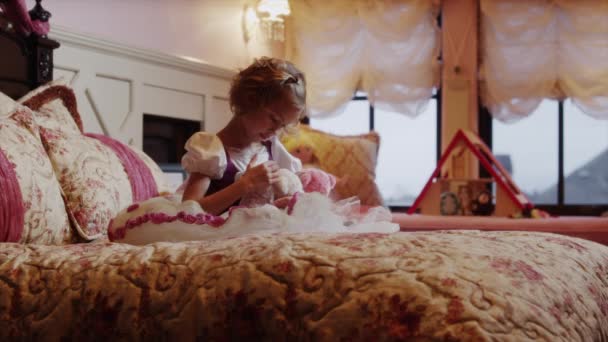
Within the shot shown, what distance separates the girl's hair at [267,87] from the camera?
1615 millimetres

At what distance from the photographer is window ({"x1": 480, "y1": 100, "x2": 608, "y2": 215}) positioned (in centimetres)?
413

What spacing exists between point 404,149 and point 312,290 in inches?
149

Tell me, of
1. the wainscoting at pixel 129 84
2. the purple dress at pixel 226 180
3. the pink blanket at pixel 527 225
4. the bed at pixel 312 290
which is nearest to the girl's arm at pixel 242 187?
the purple dress at pixel 226 180

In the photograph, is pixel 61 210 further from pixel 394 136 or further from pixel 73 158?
pixel 394 136

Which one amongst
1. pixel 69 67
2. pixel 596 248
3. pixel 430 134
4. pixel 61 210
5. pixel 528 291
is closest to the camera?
pixel 528 291

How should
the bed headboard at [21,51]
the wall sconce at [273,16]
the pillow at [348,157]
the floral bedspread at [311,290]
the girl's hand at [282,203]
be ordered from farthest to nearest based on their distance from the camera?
the wall sconce at [273,16]
the pillow at [348,157]
the bed headboard at [21,51]
the girl's hand at [282,203]
the floral bedspread at [311,290]

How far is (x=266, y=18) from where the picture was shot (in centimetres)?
413

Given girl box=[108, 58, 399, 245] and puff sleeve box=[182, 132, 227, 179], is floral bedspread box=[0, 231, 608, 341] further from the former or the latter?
puff sleeve box=[182, 132, 227, 179]

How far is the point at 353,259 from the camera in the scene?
0.82 meters

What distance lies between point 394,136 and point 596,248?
11.0ft

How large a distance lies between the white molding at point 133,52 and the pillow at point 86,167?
A: 79 centimetres

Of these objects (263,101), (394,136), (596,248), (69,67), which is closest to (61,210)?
(263,101)

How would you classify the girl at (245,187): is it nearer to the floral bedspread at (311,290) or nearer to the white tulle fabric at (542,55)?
the floral bedspread at (311,290)

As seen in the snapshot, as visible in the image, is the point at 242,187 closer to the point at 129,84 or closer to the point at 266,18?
the point at 129,84
